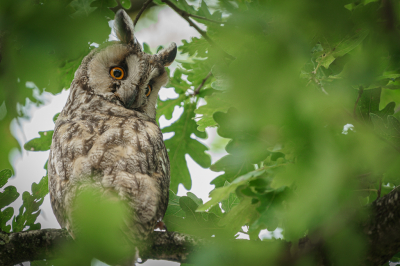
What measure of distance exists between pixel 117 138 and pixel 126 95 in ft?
2.05

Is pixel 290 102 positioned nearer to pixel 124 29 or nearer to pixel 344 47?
pixel 344 47

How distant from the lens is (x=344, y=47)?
0.93 metres

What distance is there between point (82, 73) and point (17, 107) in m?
1.03

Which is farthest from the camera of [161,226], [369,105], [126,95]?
[126,95]

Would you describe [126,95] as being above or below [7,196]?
above

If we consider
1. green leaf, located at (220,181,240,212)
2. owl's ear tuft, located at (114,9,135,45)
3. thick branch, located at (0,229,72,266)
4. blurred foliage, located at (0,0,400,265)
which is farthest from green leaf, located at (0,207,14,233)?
owl's ear tuft, located at (114,9,135,45)

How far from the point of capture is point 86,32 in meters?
1.01

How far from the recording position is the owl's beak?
2.19 metres

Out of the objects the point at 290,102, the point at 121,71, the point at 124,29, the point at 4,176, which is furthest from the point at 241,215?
the point at 124,29

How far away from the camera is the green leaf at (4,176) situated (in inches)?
56.9

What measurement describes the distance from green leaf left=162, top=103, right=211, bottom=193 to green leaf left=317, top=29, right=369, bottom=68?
1897 mm

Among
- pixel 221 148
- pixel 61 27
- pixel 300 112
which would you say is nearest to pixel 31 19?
pixel 61 27

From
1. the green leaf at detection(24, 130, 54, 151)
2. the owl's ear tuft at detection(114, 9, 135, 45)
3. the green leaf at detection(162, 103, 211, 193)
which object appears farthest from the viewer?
the green leaf at detection(162, 103, 211, 193)

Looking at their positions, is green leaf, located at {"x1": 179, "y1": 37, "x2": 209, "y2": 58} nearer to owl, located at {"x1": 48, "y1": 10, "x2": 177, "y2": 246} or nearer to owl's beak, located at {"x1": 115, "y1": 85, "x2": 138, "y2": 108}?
owl, located at {"x1": 48, "y1": 10, "x2": 177, "y2": 246}
